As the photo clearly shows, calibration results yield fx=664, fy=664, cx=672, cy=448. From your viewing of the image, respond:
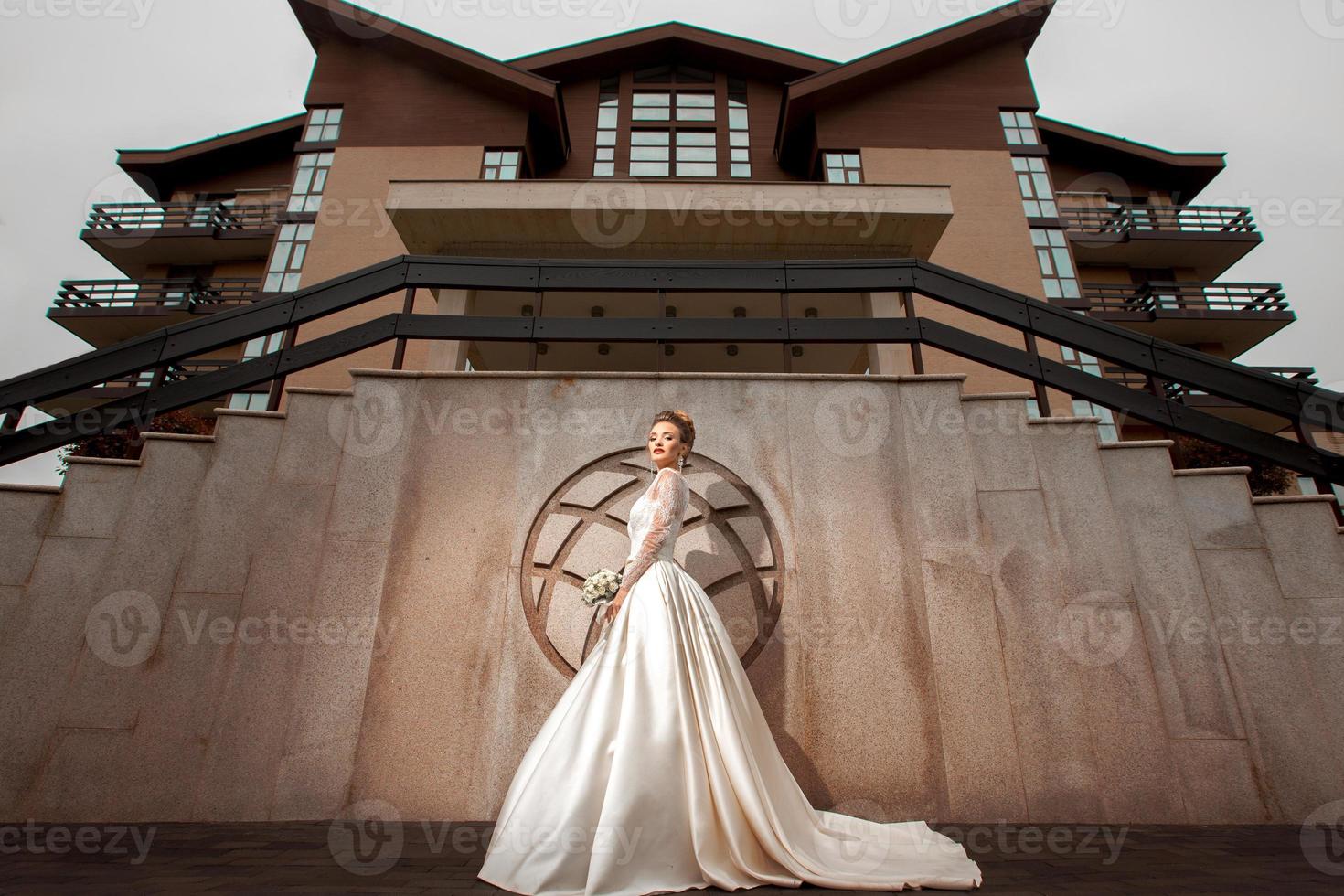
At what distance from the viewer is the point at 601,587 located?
421cm

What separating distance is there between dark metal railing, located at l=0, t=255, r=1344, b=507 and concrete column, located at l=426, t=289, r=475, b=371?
2662 millimetres

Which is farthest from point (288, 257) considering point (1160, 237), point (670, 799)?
point (1160, 237)

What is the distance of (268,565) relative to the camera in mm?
5156

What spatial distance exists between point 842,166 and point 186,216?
2081cm

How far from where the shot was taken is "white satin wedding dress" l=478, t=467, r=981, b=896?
10.0 ft

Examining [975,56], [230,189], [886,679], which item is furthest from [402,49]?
[886,679]

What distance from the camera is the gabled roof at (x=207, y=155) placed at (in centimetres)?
2192

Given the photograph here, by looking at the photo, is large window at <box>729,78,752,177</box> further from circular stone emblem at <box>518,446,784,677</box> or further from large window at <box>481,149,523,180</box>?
circular stone emblem at <box>518,446,784,677</box>

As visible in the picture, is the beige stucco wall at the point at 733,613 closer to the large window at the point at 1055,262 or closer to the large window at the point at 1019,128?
the large window at the point at 1055,262

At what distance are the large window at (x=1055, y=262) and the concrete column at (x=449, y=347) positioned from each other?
15310 mm

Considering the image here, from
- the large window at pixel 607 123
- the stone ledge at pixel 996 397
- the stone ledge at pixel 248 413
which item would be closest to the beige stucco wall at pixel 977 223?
the large window at pixel 607 123

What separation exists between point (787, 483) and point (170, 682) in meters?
4.85

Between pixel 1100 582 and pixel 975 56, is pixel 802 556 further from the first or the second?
pixel 975 56

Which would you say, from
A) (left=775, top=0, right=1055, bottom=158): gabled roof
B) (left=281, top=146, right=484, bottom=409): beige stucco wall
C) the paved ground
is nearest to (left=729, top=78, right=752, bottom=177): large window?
(left=775, top=0, right=1055, bottom=158): gabled roof
